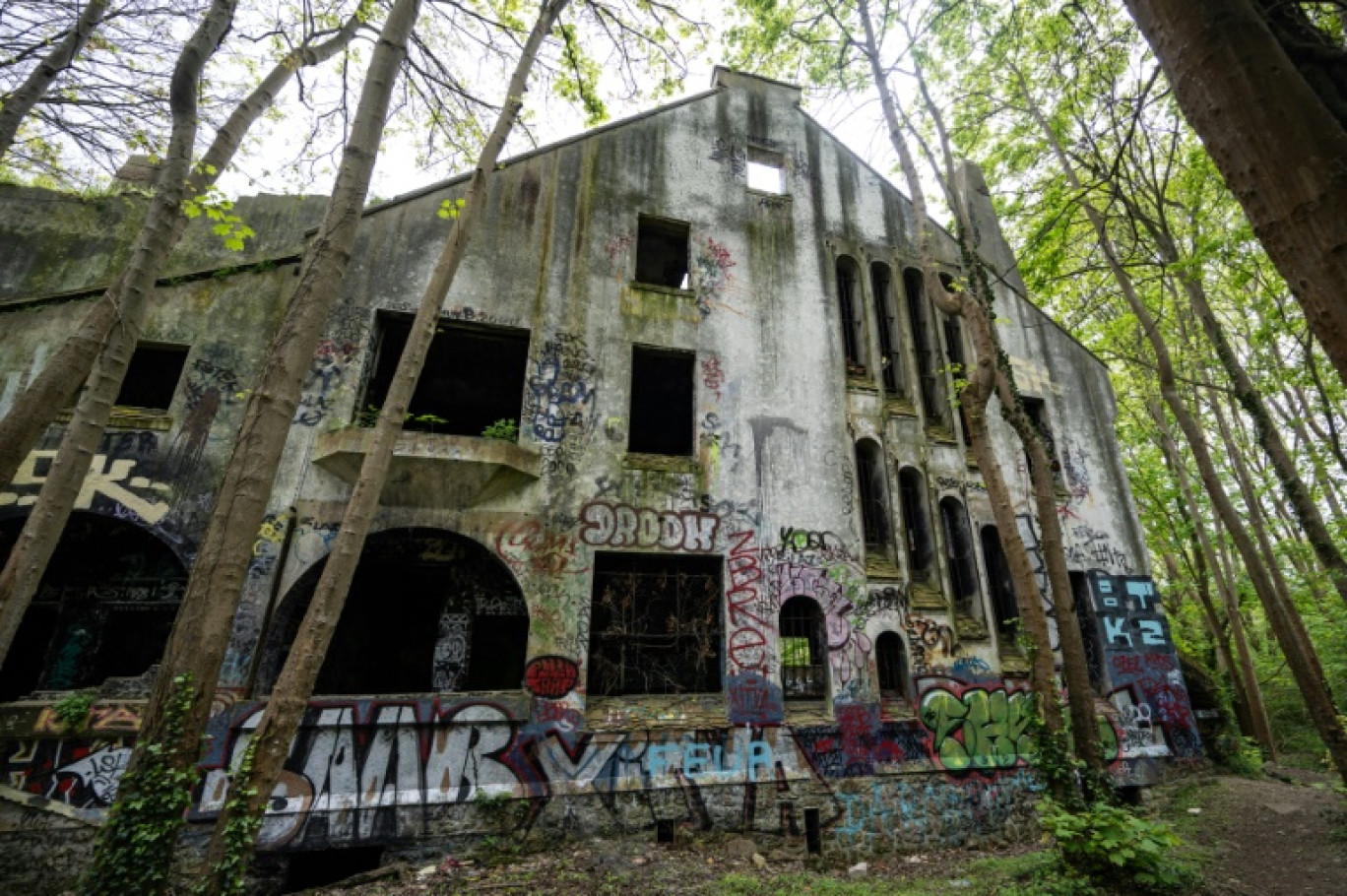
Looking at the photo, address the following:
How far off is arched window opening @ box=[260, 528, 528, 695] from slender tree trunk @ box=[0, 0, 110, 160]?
6648mm

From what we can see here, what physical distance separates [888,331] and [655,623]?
24.5ft

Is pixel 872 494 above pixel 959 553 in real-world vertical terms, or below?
above

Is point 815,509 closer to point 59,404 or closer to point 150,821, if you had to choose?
point 150,821

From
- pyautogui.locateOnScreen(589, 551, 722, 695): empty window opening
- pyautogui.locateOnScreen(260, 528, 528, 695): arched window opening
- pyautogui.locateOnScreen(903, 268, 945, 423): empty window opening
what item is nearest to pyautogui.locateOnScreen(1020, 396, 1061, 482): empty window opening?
pyautogui.locateOnScreen(903, 268, 945, 423): empty window opening

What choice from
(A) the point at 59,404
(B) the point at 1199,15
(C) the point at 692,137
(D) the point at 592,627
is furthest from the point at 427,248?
(B) the point at 1199,15

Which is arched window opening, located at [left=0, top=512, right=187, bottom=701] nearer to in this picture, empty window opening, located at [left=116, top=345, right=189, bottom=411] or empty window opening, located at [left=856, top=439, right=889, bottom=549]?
empty window opening, located at [left=116, top=345, right=189, bottom=411]

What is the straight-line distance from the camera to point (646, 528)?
28.6ft

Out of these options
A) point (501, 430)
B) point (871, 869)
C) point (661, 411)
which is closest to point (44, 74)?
point (501, 430)

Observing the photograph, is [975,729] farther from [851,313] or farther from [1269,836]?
[851,313]

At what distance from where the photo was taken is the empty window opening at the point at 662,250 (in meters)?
11.0

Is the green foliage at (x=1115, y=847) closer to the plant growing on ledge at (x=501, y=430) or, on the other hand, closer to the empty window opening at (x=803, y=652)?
the empty window opening at (x=803, y=652)

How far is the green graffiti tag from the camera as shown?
877 centimetres

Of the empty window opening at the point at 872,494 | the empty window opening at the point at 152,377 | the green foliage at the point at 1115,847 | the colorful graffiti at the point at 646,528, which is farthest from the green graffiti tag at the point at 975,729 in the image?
the empty window opening at the point at 152,377

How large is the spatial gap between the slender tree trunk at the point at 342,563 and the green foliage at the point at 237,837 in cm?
1
